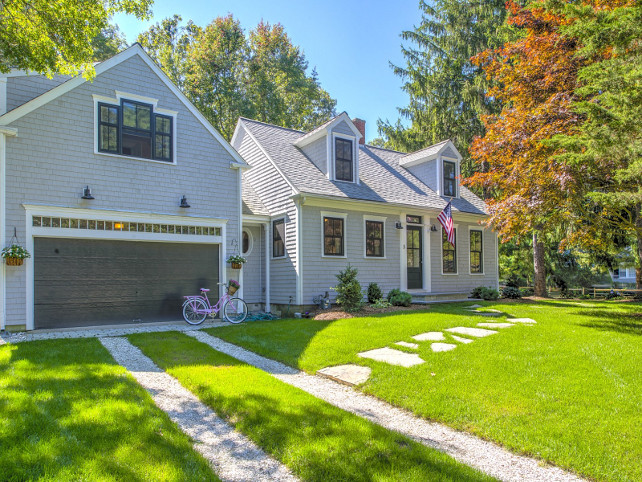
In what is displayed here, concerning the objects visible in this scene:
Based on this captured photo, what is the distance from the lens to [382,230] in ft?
46.1

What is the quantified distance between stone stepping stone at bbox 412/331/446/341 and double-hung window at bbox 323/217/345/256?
5.35 m

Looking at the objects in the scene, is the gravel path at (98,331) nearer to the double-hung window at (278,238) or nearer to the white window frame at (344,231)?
the double-hung window at (278,238)

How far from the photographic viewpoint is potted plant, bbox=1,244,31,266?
8219 millimetres

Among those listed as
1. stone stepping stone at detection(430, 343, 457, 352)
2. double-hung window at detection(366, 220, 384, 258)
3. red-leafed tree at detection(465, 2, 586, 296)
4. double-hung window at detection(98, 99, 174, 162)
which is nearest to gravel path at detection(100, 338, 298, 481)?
stone stepping stone at detection(430, 343, 457, 352)

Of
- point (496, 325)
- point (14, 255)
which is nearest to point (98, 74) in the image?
point (14, 255)

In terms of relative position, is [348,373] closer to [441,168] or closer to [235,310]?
[235,310]

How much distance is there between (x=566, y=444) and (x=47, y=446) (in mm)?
4174

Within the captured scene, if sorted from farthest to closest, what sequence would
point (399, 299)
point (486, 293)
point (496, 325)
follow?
point (486, 293) < point (399, 299) < point (496, 325)

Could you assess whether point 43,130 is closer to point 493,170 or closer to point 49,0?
point 49,0

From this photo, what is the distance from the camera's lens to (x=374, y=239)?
13875mm

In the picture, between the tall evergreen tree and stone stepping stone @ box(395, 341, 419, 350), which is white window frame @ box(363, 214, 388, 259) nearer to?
stone stepping stone @ box(395, 341, 419, 350)

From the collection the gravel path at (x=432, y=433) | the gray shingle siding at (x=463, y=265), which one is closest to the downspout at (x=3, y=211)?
the gravel path at (x=432, y=433)

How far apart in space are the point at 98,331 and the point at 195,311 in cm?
212

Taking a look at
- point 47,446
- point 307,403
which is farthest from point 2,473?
point 307,403
